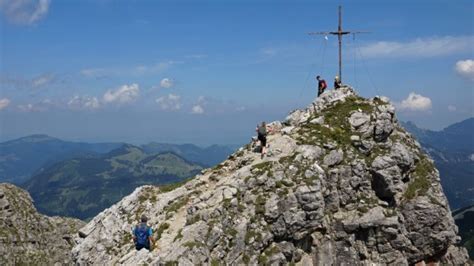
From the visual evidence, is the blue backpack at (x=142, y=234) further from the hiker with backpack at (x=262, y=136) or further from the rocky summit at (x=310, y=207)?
the hiker with backpack at (x=262, y=136)

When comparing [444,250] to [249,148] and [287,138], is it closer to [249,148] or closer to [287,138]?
[287,138]

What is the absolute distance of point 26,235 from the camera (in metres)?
96.0

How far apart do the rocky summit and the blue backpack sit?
867mm

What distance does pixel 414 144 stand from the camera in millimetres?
44094

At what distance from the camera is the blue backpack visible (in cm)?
3212

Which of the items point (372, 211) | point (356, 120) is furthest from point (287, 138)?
point (372, 211)

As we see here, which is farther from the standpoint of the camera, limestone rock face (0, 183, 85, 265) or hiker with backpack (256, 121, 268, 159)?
limestone rock face (0, 183, 85, 265)

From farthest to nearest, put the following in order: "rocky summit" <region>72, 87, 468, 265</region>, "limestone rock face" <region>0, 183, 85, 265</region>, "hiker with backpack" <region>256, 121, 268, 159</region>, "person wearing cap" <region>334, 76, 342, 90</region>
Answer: "limestone rock face" <region>0, 183, 85, 265</region> < "person wearing cap" <region>334, 76, 342, 90</region> < "hiker with backpack" <region>256, 121, 268, 159</region> < "rocky summit" <region>72, 87, 468, 265</region>

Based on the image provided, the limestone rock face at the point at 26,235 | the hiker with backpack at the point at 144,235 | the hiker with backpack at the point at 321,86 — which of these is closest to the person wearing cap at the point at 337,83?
the hiker with backpack at the point at 321,86

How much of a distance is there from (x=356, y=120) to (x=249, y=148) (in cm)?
1099

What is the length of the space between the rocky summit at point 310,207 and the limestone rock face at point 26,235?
57.0 m

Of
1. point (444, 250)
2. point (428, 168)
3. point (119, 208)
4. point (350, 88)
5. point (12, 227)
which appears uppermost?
point (350, 88)

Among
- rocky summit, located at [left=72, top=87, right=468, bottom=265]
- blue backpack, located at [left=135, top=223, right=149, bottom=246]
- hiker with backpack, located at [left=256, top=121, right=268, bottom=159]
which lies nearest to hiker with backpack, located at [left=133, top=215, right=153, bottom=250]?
blue backpack, located at [left=135, top=223, right=149, bottom=246]

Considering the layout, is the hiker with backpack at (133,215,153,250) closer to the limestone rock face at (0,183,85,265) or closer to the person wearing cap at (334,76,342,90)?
the person wearing cap at (334,76,342,90)
